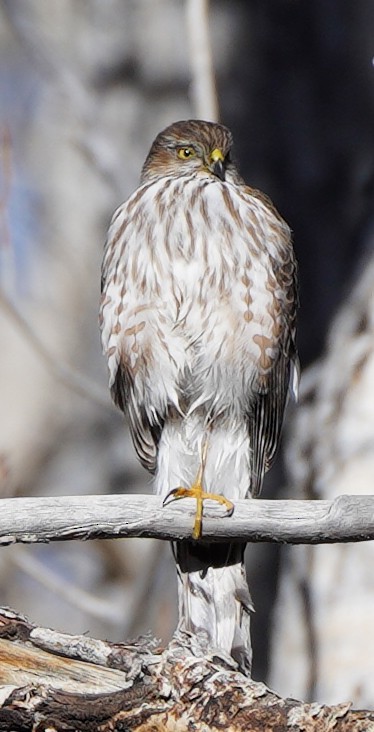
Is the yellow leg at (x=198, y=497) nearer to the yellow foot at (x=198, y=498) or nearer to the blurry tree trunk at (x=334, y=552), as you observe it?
the yellow foot at (x=198, y=498)

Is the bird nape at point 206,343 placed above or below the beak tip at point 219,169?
below

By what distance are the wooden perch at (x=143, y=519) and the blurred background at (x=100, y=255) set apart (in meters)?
1.91

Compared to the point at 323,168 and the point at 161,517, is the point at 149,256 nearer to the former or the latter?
the point at 161,517

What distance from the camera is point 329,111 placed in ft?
20.3

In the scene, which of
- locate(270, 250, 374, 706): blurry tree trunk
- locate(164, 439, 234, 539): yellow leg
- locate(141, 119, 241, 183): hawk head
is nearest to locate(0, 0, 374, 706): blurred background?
locate(270, 250, 374, 706): blurry tree trunk

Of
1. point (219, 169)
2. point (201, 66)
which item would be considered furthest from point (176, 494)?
point (201, 66)

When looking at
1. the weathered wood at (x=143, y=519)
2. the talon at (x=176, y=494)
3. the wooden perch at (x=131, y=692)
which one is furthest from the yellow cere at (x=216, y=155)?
the wooden perch at (x=131, y=692)

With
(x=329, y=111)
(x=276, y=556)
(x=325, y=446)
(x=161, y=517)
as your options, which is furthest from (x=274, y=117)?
(x=161, y=517)

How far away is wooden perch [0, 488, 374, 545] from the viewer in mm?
3369

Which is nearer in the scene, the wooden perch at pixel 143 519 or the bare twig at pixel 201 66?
the wooden perch at pixel 143 519

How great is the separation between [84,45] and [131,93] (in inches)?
14.5

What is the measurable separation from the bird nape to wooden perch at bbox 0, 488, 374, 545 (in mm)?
671

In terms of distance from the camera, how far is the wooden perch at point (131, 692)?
303 centimetres

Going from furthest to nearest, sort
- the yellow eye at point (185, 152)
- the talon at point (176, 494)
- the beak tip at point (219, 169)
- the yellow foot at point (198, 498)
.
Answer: the yellow eye at point (185, 152)
the beak tip at point (219, 169)
the talon at point (176, 494)
the yellow foot at point (198, 498)
